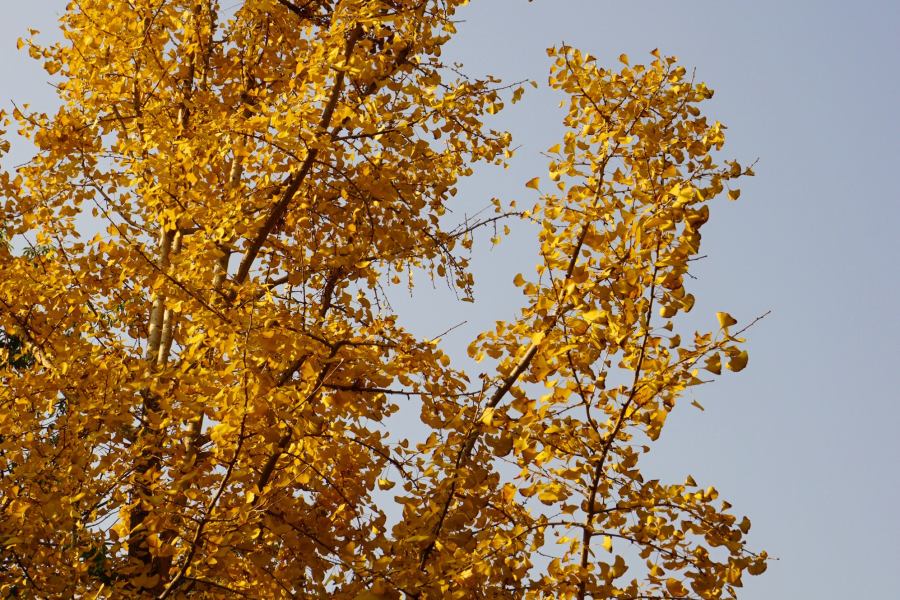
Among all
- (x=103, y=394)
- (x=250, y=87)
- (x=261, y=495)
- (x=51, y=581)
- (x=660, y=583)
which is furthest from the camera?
(x=250, y=87)

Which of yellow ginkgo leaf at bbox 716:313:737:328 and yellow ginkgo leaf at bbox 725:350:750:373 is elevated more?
yellow ginkgo leaf at bbox 716:313:737:328

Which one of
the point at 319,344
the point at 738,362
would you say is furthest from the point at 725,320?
the point at 319,344

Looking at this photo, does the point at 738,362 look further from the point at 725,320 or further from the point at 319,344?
the point at 319,344

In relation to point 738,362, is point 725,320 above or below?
above

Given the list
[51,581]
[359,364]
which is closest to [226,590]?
[51,581]

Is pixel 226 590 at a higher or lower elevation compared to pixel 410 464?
lower

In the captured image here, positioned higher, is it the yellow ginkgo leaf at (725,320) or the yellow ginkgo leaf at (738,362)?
the yellow ginkgo leaf at (725,320)

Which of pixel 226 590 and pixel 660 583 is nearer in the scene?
pixel 660 583

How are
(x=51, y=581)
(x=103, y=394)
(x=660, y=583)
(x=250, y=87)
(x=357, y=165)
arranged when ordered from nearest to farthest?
(x=660, y=583)
(x=51, y=581)
(x=103, y=394)
(x=357, y=165)
(x=250, y=87)

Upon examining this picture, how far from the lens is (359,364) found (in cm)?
318

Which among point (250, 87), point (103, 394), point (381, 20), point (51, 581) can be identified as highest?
point (250, 87)

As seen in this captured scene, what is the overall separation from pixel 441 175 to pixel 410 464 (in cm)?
193

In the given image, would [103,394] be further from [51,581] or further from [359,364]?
[359,364]

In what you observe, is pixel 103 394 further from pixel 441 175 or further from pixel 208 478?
pixel 441 175
